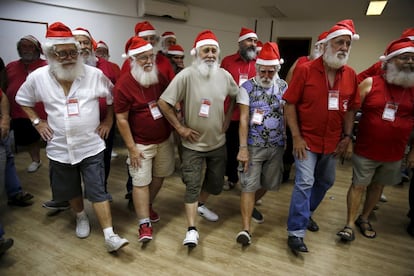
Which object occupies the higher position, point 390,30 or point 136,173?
point 390,30

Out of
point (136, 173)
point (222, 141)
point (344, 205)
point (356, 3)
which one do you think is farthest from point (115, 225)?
point (356, 3)

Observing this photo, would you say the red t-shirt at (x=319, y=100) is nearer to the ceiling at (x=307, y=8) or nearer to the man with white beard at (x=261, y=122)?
the man with white beard at (x=261, y=122)

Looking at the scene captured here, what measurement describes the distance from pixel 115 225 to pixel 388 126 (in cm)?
228

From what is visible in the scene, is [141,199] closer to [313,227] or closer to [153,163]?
[153,163]

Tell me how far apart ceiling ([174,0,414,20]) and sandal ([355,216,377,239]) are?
426 centimetres

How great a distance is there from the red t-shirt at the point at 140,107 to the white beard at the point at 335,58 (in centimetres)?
119

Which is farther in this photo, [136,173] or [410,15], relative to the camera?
[410,15]

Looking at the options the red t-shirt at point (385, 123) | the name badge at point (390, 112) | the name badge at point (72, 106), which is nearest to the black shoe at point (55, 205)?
the name badge at point (72, 106)

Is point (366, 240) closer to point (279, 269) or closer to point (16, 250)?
point (279, 269)

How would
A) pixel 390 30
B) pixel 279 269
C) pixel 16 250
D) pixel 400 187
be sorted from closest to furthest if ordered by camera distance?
pixel 279 269 → pixel 16 250 → pixel 400 187 → pixel 390 30

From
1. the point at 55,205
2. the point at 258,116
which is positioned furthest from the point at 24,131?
the point at 258,116

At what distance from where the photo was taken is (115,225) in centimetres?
234

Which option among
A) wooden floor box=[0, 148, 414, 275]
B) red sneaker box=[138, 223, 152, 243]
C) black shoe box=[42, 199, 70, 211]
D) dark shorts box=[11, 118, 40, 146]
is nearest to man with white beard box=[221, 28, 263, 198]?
wooden floor box=[0, 148, 414, 275]

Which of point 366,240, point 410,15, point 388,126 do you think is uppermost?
point 410,15
